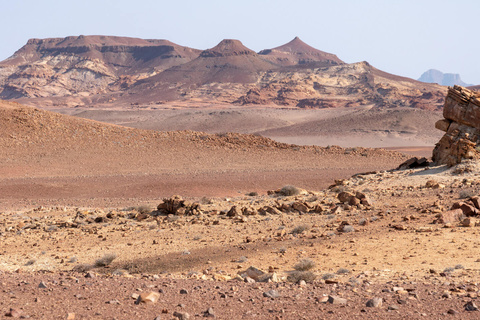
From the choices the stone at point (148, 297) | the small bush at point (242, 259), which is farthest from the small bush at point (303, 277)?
the stone at point (148, 297)

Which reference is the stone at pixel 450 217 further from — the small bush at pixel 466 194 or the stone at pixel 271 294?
the stone at pixel 271 294

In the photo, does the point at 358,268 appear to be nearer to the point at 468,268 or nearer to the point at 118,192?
the point at 468,268

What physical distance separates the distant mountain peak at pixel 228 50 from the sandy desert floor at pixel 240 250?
15018cm

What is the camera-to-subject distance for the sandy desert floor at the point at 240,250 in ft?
22.9

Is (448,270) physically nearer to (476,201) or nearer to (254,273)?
(254,273)

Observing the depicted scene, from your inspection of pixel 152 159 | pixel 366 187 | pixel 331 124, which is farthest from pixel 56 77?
pixel 366 187

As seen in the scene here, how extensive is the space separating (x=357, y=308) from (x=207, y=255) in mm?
4603

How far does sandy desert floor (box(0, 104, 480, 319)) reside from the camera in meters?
6.98

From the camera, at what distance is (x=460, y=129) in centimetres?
2012

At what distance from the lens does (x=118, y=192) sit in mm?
25312

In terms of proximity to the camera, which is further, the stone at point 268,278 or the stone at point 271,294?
the stone at point 268,278

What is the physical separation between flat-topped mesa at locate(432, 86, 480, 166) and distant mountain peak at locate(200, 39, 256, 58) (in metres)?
155

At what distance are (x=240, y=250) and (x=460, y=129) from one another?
40.3ft

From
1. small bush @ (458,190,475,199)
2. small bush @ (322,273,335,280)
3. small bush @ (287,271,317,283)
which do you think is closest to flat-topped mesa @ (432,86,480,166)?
small bush @ (458,190,475,199)
